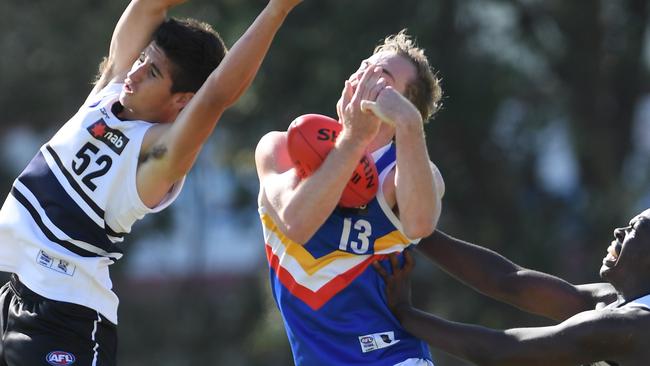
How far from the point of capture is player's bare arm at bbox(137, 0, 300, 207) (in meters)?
5.05

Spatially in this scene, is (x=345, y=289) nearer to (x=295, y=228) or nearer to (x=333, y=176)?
(x=295, y=228)

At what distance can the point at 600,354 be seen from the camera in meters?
5.15

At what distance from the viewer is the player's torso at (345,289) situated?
504 centimetres

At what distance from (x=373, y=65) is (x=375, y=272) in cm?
84

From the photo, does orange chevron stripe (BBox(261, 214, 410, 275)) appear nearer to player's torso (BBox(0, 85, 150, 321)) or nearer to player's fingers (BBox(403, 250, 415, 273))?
player's fingers (BBox(403, 250, 415, 273))

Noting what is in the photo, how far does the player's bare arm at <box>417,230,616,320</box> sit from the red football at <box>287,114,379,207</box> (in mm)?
934

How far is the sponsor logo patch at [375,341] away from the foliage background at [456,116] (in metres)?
9.73

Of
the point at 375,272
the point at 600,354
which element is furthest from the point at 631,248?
the point at 375,272

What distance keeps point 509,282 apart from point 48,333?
2.07 meters

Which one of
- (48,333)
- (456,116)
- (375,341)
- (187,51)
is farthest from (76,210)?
(456,116)

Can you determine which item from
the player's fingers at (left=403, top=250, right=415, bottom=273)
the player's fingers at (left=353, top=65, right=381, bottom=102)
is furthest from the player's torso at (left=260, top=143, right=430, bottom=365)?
the player's fingers at (left=353, top=65, right=381, bottom=102)

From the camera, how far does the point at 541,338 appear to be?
16.9 ft

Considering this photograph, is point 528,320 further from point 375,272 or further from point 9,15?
point 375,272

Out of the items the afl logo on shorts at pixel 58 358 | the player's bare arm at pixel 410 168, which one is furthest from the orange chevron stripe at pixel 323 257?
the afl logo on shorts at pixel 58 358
